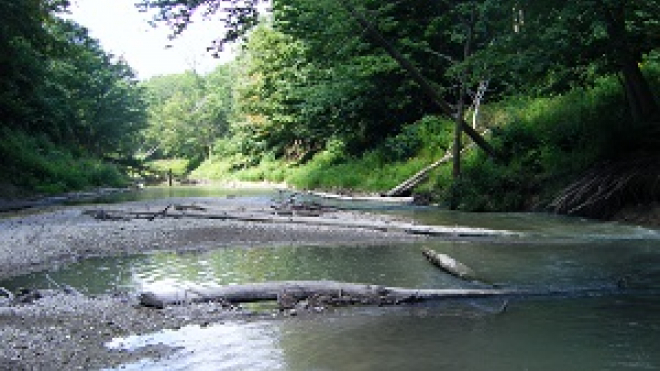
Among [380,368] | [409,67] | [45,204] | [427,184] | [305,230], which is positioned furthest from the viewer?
[45,204]

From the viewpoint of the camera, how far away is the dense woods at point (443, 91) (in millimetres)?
12537

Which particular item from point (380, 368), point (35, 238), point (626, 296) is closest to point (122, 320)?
point (380, 368)

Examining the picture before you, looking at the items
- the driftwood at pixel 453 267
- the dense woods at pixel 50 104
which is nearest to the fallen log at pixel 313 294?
the driftwood at pixel 453 267

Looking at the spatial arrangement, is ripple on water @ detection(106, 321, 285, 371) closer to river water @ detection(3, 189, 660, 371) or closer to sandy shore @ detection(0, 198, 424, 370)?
river water @ detection(3, 189, 660, 371)

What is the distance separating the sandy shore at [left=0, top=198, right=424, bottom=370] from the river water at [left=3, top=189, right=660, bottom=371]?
0.35 meters

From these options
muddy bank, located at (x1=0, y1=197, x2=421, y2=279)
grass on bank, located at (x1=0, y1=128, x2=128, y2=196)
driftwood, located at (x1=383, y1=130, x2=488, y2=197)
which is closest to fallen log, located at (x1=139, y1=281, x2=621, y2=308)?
muddy bank, located at (x1=0, y1=197, x2=421, y2=279)

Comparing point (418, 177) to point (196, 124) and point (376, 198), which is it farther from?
point (196, 124)

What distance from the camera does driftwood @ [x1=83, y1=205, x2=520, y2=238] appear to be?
1190cm

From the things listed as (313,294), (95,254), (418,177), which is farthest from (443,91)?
(313,294)

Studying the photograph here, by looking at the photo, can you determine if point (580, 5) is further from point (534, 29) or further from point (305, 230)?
point (305, 230)

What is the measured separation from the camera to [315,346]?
17.4 feet

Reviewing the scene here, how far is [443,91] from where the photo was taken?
23.6 metres

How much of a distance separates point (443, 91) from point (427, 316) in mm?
18513

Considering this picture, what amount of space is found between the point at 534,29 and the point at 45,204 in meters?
20.7
